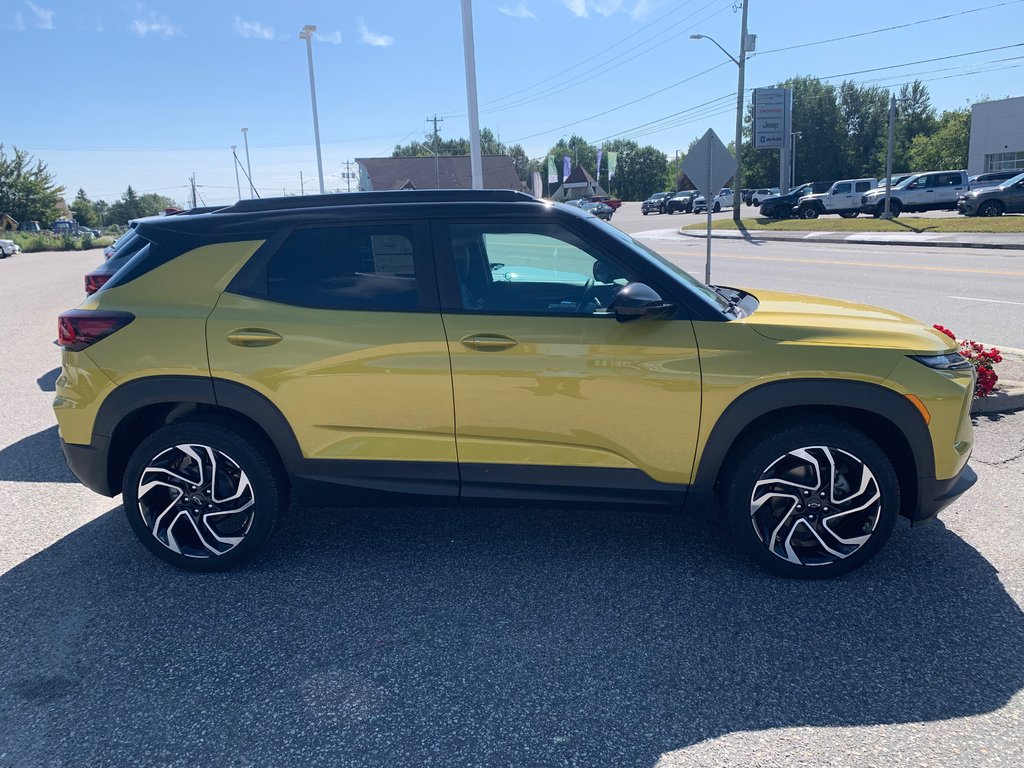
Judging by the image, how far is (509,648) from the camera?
312 centimetres

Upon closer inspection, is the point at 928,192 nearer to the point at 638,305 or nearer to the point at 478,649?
the point at 638,305

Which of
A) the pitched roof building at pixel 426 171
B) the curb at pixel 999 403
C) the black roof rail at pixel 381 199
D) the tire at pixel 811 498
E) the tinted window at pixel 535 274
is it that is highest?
the pitched roof building at pixel 426 171

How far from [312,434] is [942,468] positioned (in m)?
2.87

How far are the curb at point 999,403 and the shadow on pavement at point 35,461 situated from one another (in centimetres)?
666

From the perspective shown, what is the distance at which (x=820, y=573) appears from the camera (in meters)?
3.58

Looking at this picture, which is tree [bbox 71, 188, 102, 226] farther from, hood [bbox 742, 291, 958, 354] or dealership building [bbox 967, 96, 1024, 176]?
hood [bbox 742, 291, 958, 354]

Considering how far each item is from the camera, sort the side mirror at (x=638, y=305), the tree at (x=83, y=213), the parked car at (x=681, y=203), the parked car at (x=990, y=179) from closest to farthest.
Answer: the side mirror at (x=638, y=305) < the parked car at (x=990, y=179) < the parked car at (x=681, y=203) < the tree at (x=83, y=213)

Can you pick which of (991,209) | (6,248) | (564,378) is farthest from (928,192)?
(6,248)

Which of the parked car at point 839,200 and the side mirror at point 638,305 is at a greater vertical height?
the parked car at point 839,200

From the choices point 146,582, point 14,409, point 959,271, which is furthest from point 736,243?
point 146,582

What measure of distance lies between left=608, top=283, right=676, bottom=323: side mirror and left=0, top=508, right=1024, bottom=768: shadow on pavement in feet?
4.12

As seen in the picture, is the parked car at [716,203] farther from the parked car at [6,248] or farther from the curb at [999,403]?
the curb at [999,403]

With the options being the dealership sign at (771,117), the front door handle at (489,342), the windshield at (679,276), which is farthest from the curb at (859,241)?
the front door handle at (489,342)

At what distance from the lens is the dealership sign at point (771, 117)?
160ft
